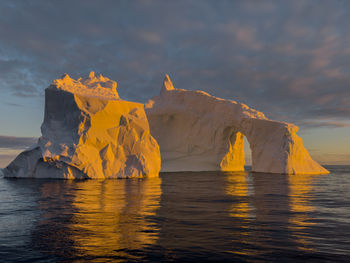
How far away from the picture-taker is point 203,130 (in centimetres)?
3706

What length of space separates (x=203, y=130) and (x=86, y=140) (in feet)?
60.2

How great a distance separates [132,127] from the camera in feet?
81.6

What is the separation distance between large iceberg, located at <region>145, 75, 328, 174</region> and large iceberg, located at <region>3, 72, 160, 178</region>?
11772 mm

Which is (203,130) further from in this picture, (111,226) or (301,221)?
(111,226)

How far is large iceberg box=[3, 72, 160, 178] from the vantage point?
21.5 m

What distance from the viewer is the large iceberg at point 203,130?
32.9 m

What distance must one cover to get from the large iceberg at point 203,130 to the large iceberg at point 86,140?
11.8 meters

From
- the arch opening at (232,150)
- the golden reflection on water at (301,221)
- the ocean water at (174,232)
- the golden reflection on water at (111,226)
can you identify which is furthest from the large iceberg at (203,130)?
the golden reflection on water at (111,226)

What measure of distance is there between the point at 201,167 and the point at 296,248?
32139mm

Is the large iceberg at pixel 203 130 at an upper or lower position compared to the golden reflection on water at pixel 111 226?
upper

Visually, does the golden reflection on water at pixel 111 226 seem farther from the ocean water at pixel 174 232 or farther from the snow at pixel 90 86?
the snow at pixel 90 86

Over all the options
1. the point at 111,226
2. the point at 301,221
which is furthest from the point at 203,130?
the point at 111,226

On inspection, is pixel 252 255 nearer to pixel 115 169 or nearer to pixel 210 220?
pixel 210 220

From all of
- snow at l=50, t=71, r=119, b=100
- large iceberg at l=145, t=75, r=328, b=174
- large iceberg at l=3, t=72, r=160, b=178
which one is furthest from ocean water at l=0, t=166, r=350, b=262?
large iceberg at l=145, t=75, r=328, b=174
